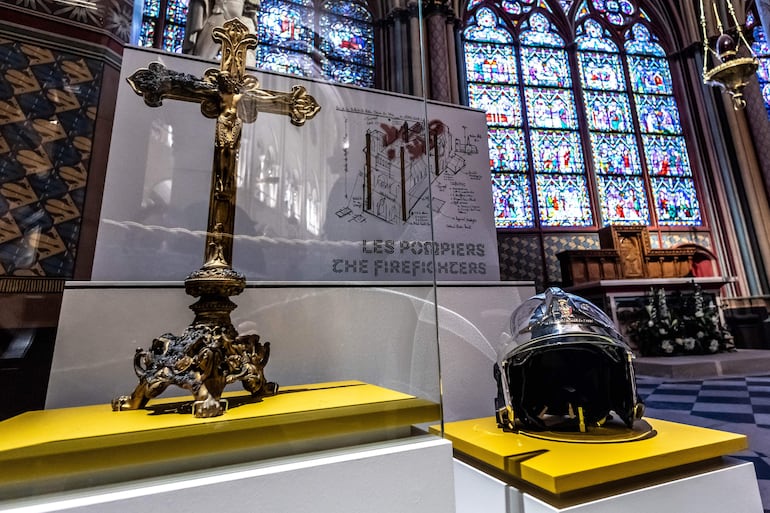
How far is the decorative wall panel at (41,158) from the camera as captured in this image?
124cm

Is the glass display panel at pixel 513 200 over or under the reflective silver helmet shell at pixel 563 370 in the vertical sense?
over

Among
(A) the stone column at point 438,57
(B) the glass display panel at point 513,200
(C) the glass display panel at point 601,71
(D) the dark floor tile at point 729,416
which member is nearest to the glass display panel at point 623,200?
(B) the glass display panel at point 513,200

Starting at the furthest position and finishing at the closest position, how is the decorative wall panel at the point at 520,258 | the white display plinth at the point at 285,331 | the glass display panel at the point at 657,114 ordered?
1. the glass display panel at the point at 657,114
2. the decorative wall panel at the point at 520,258
3. the white display plinth at the point at 285,331

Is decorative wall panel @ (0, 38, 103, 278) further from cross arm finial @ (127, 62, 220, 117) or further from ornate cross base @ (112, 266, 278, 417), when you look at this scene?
ornate cross base @ (112, 266, 278, 417)

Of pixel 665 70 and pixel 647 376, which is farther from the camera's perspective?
pixel 665 70

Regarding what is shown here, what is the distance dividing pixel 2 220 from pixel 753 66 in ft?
19.4

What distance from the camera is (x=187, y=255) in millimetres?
1354

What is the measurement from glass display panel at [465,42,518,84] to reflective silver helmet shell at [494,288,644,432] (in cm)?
790

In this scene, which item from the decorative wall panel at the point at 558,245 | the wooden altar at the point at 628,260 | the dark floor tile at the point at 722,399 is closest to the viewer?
the dark floor tile at the point at 722,399

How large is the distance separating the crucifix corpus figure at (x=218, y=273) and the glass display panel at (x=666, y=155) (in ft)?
31.0

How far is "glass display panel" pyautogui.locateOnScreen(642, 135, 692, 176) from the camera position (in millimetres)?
8383

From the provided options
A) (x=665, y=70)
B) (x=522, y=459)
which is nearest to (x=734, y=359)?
(x=522, y=459)

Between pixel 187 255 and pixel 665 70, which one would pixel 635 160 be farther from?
pixel 187 255

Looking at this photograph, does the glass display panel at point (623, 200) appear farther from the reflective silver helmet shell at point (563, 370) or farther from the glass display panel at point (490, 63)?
the reflective silver helmet shell at point (563, 370)
